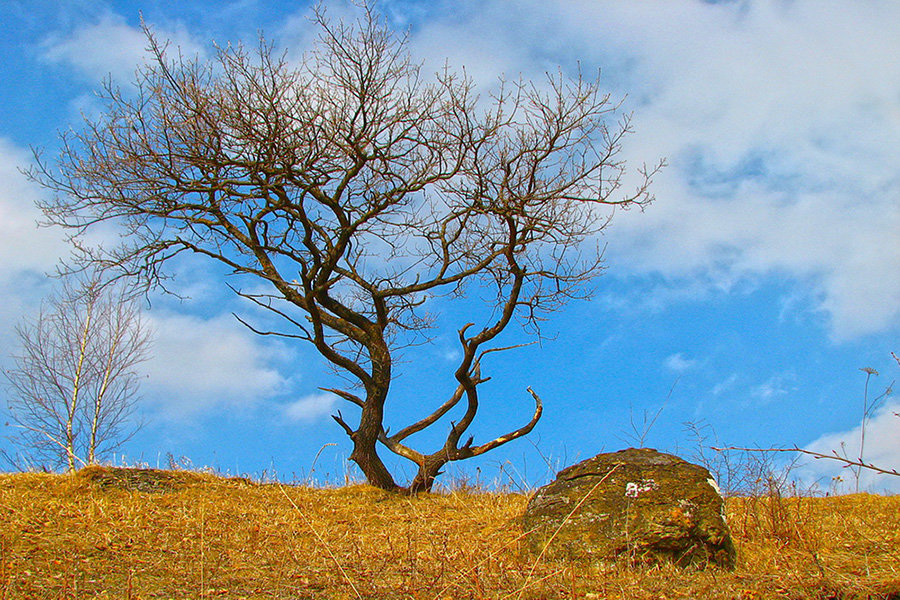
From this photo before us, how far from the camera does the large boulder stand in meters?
5.51

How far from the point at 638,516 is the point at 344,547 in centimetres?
298

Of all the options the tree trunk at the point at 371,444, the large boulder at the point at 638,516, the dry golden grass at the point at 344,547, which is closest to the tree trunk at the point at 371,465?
the tree trunk at the point at 371,444

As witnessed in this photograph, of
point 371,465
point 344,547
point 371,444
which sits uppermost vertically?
point 371,444

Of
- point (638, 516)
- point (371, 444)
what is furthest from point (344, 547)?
point (371, 444)

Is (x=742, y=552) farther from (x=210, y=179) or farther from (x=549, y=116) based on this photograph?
(x=210, y=179)

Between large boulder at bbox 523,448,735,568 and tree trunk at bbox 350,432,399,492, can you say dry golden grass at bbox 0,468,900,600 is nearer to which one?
large boulder at bbox 523,448,735,568

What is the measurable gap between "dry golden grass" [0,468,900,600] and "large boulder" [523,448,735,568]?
21cm

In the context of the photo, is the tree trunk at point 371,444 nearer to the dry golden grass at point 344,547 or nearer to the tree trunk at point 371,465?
the tree trunk at point 371,465

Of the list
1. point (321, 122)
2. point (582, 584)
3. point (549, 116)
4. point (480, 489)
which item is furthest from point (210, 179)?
point (582, 584)

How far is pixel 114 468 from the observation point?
32.1 feet

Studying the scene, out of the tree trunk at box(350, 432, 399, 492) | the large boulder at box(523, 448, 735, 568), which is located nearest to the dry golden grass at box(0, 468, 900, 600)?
the large boulder at box(523, 448, 735, 568)

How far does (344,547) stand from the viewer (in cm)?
712

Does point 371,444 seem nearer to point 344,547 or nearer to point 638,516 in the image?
point 344,547

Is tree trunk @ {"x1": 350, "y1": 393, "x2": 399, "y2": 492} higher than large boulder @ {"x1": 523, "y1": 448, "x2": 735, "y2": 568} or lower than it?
higher
